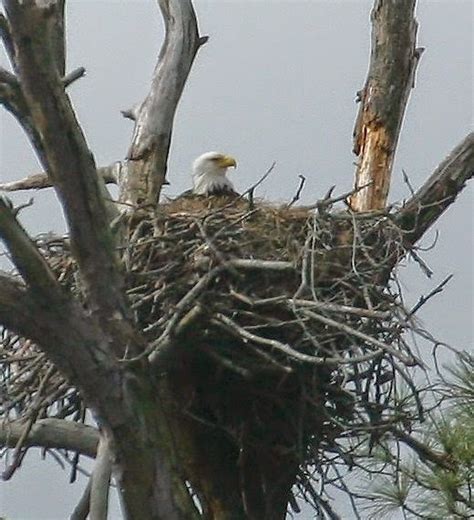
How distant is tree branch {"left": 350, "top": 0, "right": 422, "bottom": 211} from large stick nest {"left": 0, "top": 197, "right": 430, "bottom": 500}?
105cm

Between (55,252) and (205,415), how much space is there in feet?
2.52

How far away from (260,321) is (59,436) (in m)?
0.71

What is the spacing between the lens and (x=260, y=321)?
4.32 m

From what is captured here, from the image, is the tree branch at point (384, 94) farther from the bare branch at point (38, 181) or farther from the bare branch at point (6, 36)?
the bare branch at point (6, 36)

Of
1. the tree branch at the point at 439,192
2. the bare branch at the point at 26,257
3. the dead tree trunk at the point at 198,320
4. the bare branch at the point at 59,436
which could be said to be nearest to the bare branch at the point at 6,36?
the dead tree trunk at the point at 198,320

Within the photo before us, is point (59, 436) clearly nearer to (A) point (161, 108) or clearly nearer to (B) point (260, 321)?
(B) point (260, 321)

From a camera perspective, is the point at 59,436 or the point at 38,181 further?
the point at 38,181

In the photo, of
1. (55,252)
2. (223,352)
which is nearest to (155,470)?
(223,352)

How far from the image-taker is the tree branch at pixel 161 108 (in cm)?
581

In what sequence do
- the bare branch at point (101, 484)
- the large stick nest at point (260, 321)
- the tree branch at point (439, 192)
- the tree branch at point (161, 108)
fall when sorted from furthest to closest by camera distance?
the tree branch at point (161, 108) < the tree branch at point (439, 192) < the large stick nest at point (260, 321) < the bare branch at point (101, 484)

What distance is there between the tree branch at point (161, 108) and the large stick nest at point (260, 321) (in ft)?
2.96

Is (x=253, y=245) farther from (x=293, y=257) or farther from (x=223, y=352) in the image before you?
(x=223, y=352)

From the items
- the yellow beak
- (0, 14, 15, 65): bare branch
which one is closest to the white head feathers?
the yellow beak

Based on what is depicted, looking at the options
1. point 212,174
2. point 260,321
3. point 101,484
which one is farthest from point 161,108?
point 101,484
